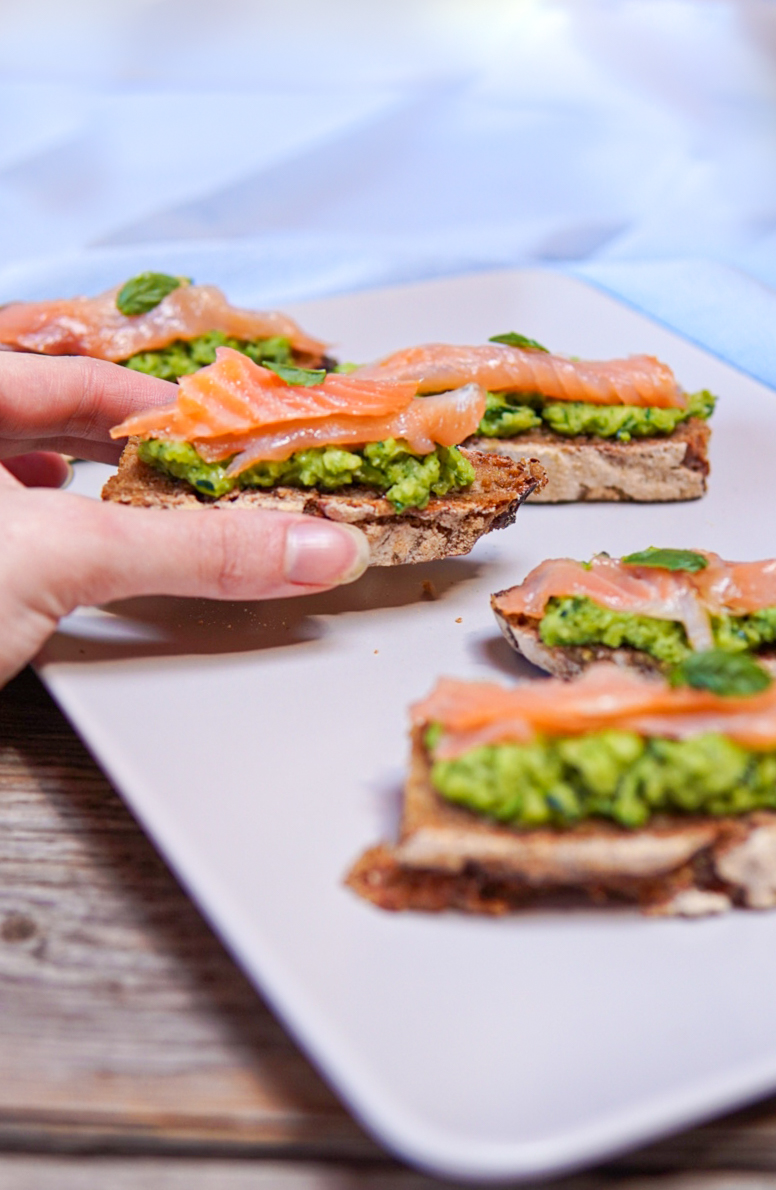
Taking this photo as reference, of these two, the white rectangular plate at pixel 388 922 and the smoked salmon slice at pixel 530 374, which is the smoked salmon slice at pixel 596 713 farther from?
the smoked salmon slice at pixel 530 374

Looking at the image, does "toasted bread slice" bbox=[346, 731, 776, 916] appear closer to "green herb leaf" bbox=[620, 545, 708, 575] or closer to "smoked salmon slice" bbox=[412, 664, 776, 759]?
"smoked salmon slice" bbox=[412, 664, 776, 759]

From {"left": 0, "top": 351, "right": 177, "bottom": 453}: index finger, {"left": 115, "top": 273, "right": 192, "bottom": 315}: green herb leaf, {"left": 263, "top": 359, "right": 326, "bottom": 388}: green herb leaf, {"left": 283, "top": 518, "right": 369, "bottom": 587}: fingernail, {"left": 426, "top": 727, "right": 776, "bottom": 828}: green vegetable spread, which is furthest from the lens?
{"left": 115, "top": 273, "right": 192, "bottom": 315}: green herb leaf

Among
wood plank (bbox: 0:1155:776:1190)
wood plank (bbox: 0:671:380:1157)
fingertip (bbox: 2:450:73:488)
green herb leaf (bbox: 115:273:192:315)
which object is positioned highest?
green herb leaf (bbox: 115:273:192:315)

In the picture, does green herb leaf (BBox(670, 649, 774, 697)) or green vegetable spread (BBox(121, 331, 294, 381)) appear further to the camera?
green vegetable spread (BBox(121, 331, 294, 381))

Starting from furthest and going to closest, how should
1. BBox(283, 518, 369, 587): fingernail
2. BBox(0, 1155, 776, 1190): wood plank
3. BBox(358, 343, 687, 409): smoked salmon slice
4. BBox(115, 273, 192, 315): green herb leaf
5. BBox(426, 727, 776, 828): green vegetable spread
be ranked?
BBox(115, 273, 192, 315): green herb leaf
BBox(358, 343, 687, 409): smoked salmon slice
BBox(283, 518, 369, 587): fingernail
BBox(426, 727, 776, 828): green vegetable spread
BBox(0, 1155, 776, 1190): wood plank

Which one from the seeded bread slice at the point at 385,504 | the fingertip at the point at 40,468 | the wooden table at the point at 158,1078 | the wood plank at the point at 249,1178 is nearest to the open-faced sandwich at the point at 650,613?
the seeded bread slice at the point at 385,504

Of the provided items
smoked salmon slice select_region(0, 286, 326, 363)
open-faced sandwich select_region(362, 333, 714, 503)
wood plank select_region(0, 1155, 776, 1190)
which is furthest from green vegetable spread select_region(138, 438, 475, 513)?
wood plank select_region(0, 1155, 776, 1190)
